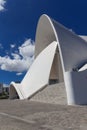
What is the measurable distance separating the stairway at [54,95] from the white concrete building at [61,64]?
1418mm

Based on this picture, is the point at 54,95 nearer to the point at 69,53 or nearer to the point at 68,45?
the point at 69,53

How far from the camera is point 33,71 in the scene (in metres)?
31.7

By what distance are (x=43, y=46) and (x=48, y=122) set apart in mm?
28154

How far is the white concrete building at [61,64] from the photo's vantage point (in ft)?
56.4

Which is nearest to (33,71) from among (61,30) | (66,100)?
(61,30)

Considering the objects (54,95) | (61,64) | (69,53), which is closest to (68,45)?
(69,53)

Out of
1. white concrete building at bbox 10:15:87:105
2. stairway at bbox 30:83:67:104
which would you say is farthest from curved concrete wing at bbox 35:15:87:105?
stairway at bbox 30:83:67:104

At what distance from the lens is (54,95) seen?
→ 68.8ft

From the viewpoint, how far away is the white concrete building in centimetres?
1719

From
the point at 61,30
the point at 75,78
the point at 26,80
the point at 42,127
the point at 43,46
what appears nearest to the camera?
the point at 42,127

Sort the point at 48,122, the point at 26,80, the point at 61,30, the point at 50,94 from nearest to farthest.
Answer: the point at 48,122, the point at 50,94, the point at 61,30, the point at 26,80

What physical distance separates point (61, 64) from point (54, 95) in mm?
6859

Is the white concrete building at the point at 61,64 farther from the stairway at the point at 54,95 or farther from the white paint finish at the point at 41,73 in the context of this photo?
A: the stairway at the point at 54,95

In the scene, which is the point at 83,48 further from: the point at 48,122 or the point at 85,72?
the point at 48,122
